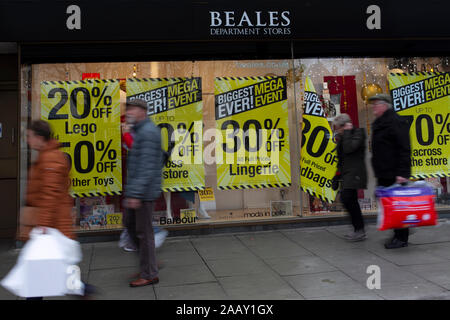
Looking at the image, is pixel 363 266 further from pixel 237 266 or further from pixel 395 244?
pixel 237 266

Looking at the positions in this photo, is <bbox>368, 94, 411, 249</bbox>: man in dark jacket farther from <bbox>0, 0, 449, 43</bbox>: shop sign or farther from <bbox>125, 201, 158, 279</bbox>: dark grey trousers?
<bbox>125, 201, 158, 279</bbox>: dark grey trousers

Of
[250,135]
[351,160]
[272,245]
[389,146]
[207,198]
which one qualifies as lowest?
[272,245]

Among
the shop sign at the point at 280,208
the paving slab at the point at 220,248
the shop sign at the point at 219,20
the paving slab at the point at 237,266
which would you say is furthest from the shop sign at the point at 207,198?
the shop sign at the point at 219,20

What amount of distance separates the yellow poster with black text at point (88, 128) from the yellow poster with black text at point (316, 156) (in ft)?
10.1

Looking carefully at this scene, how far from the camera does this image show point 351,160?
6125 mm

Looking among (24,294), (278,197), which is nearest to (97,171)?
(278,197)

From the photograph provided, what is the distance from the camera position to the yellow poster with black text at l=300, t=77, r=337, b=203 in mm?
7637

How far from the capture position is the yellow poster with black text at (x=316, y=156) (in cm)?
764

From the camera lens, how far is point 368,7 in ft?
23.8

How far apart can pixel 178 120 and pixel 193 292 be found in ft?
11.3

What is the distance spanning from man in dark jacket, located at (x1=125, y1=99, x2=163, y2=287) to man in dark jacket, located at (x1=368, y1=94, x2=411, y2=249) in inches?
109

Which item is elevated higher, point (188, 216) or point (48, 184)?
point (48, 184)

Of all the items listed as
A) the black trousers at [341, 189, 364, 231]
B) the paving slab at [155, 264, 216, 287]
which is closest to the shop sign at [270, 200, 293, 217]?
the black trousers at [341, 189, 364, 231]

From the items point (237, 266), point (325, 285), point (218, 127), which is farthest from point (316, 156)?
point (325, 285)
